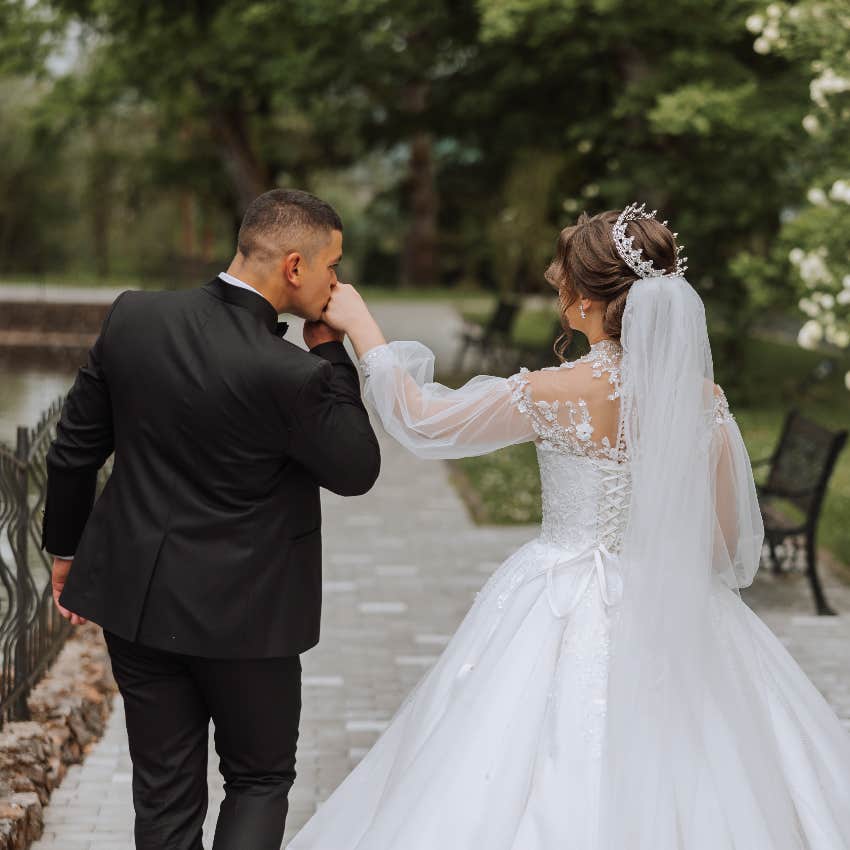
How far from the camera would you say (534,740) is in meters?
3.62

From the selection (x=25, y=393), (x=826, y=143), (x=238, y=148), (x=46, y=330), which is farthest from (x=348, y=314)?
(x=238, y=148)

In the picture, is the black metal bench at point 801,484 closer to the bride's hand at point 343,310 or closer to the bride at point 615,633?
the bride at point 615,633

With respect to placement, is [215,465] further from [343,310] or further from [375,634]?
[375,634]

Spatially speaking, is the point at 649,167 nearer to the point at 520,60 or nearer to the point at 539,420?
the point at 520,60

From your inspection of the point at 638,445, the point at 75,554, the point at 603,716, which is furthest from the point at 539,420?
the point at 75,554

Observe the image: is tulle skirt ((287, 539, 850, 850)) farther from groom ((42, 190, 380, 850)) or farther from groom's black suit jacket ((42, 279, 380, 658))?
groom's black suit jacket ((42, 279, 380, 658))

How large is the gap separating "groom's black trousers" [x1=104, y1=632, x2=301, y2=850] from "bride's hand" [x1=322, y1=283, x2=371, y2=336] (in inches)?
31.4

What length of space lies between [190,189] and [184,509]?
3705 cm

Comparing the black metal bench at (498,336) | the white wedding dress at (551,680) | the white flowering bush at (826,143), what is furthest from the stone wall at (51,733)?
the black metal bench at (498,336)

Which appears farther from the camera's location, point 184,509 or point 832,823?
point 832,823

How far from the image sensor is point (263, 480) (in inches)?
128

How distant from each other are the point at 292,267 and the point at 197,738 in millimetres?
1192

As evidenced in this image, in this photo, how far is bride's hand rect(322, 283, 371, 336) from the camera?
344 cm

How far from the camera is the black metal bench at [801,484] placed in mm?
7734
